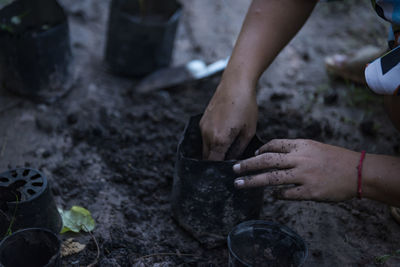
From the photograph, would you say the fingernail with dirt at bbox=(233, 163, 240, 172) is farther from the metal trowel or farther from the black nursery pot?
the metal trowel

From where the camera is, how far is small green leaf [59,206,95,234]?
1.68m

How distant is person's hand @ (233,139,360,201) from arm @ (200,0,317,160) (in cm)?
24

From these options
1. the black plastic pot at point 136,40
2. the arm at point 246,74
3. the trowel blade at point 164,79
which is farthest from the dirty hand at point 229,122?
the black plastic pot at point 136,40

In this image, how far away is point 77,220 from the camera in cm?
172

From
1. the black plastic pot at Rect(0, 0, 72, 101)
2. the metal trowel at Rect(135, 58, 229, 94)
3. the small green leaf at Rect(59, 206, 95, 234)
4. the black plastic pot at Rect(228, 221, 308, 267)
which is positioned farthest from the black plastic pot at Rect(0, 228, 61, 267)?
the metal trowel at Rect(135, 58, 229, 94)

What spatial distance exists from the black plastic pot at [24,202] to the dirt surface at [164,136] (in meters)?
0.19

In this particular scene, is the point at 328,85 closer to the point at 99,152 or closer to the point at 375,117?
the point at 375,117

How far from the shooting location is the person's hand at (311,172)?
133 cm

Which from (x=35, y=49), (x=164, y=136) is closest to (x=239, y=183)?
(x=164, y=136)

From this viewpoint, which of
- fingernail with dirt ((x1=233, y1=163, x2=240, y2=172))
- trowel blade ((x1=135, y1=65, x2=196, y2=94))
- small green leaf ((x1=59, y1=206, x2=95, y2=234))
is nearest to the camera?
fingernail with dirt ((x1=233, y1=163, x2=240, y2=172))

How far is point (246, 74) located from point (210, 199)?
53cm

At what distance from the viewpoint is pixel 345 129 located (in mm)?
2441

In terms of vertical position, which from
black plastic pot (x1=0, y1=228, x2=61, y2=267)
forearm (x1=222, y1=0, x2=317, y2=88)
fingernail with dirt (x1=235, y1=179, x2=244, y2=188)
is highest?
forearm (x1=222, y1=0, x2=317, y2=88)

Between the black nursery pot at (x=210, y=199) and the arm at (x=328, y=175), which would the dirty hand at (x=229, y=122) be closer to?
the black nursery pot at (x=210, y=199)
